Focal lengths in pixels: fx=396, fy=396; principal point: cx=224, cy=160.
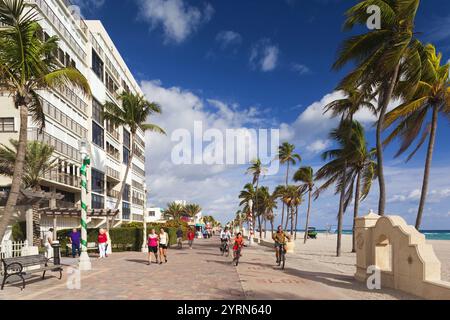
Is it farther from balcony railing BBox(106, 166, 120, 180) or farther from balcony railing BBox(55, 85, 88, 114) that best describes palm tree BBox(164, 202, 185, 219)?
balcony railing BBox(55, 85, 88, 114)

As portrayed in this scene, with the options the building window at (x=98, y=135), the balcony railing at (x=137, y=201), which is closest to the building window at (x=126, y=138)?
the balcony railing at (x=137, y=201)

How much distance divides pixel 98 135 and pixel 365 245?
1496 inches

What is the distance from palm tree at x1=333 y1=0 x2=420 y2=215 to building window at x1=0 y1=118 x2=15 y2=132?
26.2m

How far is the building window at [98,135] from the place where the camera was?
145 feet

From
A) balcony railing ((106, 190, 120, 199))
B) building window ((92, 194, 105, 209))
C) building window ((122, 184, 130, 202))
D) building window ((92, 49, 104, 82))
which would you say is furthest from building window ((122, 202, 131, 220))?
building window ((92, 49, 104, 82))

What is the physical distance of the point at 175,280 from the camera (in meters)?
13.0

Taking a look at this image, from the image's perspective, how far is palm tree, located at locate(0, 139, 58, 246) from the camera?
29.9 metres

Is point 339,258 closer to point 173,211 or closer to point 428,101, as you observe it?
point 428,101

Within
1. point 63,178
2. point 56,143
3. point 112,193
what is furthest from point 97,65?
point 112,193

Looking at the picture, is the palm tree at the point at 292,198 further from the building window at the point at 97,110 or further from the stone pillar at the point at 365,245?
the stone pillar at the point at 365,245

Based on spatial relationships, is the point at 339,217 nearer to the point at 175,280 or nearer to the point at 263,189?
the point at 175,280

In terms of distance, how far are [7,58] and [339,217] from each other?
77.8ft

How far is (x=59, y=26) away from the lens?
118 ft
